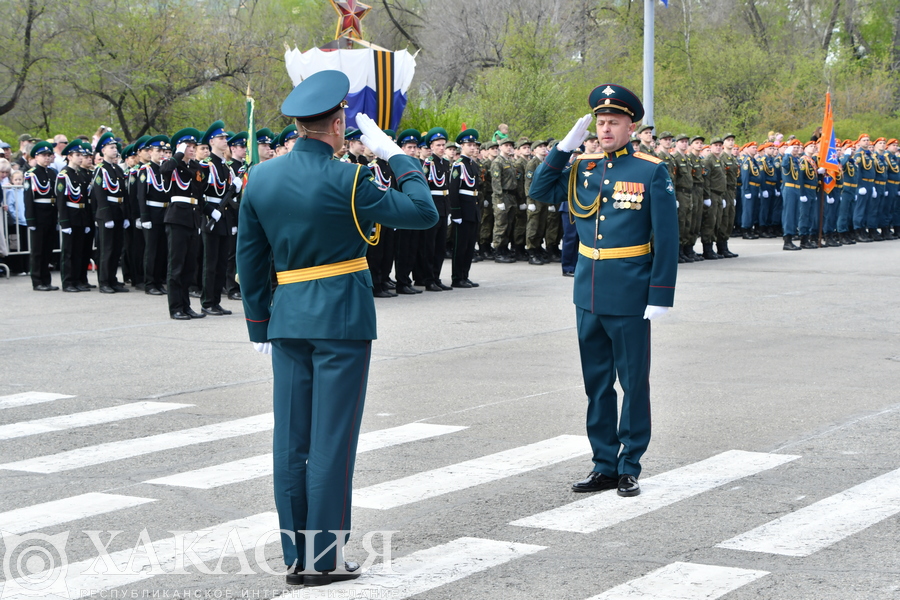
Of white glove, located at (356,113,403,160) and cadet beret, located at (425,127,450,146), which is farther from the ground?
cadet beret, located at (425,127,450,146)

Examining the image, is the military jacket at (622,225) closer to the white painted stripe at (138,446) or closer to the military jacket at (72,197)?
the white painted stripe at (138,446)

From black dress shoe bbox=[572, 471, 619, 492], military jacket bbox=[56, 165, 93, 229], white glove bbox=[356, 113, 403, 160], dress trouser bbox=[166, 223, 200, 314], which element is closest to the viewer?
white glove bbox=[356, 113, 403, 160]

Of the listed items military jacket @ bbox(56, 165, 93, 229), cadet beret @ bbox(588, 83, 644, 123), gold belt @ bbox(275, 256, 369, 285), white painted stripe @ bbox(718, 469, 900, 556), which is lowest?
white painted stripe @ bbox(718, 469, 900, 556)

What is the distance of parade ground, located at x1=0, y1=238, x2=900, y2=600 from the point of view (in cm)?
485

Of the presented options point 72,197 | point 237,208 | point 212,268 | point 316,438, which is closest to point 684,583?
point 316,438

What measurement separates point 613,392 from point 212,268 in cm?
868

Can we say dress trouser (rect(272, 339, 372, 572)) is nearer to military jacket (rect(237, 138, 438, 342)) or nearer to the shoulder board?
military jacket (rect(237, 138, 438, 342))

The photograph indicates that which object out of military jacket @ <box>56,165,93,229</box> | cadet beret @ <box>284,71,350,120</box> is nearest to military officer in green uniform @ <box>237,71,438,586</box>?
cadet beret @ <box>284,71,350,120</box>

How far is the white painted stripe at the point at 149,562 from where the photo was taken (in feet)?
15.4

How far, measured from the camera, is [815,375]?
9.54m

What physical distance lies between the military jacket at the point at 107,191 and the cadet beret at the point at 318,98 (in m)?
12.6

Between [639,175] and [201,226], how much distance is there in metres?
9.15

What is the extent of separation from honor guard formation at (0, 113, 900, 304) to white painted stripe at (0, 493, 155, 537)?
15.2 ft

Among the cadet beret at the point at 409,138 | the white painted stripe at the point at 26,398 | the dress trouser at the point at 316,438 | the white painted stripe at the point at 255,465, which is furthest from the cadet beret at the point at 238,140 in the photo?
the dress trouser at the point at 316,438
